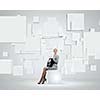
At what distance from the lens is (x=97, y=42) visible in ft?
13.3

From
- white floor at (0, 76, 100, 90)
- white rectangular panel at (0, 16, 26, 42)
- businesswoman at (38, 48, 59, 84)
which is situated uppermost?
white rectangular panel at (0, 16, 26, 42)

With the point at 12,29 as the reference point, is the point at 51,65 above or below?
below

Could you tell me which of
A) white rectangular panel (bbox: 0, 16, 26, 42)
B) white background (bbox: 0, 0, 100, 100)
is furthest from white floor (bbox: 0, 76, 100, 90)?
white rectangular panel (bbox: 0, 16, 26, 42)

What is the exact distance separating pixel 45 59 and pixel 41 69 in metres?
0.12

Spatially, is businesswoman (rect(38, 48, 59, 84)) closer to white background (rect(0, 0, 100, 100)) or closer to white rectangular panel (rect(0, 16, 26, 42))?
white background (rect(0, 0, 100, 100))

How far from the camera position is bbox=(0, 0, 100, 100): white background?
13.2ft

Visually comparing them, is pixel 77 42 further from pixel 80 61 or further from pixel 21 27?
pixel 21 27
